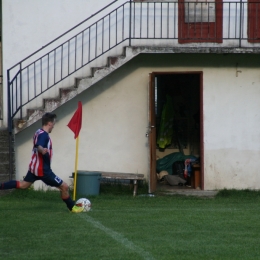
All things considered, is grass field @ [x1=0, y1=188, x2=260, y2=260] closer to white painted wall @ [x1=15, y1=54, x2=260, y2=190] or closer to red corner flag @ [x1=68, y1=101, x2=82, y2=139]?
red corner flag @ [x1=68, y1=101, x2=82, y2=139]

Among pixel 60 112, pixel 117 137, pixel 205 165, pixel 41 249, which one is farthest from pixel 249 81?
pixel 41 249

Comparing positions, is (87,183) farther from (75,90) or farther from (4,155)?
(75,90)

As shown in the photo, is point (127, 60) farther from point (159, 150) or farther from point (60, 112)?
point (159, 150)

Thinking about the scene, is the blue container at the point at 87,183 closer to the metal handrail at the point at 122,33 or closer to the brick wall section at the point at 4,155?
the brick wall section at the point at 4,155

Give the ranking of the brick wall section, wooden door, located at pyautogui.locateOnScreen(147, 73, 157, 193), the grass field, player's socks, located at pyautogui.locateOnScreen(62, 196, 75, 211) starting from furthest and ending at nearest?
wooden door, located at pyautogui.locateOnScreen(147, 73, 157, 193) → the brick wall section → player's socks, located at pyautogui.locateOnScreen(62, 196, 75, 211) → the grass field

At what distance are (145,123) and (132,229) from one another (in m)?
7.28

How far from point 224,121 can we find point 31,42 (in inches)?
195

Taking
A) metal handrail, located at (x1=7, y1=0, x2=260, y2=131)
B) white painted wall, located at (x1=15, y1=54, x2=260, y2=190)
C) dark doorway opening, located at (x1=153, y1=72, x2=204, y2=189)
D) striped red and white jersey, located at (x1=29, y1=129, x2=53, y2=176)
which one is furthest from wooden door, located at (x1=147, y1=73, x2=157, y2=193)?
striped red and white jersey, located at (x1=29, y1=129, x2=53, y2=176)

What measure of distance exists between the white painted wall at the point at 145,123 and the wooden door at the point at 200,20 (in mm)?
508

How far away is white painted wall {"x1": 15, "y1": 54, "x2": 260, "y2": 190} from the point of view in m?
16.8

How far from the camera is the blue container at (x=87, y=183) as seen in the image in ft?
51.5

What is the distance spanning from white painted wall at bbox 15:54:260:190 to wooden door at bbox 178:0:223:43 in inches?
20.0

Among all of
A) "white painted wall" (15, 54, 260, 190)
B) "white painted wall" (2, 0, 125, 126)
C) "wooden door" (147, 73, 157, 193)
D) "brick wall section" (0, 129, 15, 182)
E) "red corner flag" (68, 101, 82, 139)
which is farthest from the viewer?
"white painted wall" (15, 54, 260, 190)

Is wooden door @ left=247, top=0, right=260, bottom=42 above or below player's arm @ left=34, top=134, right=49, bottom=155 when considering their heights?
above
